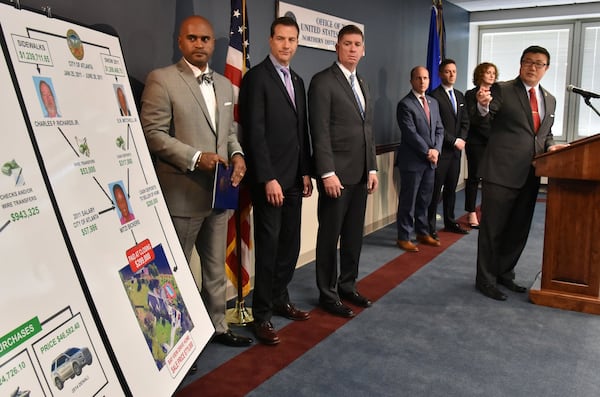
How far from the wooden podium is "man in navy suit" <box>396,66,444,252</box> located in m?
1.42

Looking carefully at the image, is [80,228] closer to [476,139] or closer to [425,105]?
[425,105]

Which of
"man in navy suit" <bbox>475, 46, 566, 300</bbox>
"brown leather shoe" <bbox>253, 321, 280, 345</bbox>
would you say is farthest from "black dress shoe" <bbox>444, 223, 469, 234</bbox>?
"brown leather shoe" <bbox>253, 321, 280, 345</bbox>

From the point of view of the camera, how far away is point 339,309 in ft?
10.3

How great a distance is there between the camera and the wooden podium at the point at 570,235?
307 cm

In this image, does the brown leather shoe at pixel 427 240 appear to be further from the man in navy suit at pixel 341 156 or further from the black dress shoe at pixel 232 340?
the black dress shoe at pixel 232 340

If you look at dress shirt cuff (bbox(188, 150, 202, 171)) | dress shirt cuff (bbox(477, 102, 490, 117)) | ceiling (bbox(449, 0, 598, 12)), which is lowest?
dress shirt cuff (bbox(477, 102, 490, 117))

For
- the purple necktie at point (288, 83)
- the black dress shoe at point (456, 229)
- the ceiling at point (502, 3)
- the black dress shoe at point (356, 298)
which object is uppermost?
the ceiling at point (502, 3)

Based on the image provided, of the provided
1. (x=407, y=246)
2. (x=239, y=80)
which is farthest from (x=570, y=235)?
(x=239, y=80)

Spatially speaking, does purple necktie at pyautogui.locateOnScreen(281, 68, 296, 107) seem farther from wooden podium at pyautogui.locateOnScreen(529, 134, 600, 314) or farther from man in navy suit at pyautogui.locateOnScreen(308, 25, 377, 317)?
wooden podium at pyautogui.locateOnScreen(529, 134, 600, 314)

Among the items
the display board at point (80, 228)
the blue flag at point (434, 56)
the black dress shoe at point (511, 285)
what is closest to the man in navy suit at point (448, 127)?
the blue flag at point (434, 56)

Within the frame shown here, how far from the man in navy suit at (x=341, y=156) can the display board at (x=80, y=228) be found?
1.11m

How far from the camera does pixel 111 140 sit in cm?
184

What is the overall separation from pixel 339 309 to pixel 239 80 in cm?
143

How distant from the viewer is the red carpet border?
231cm
